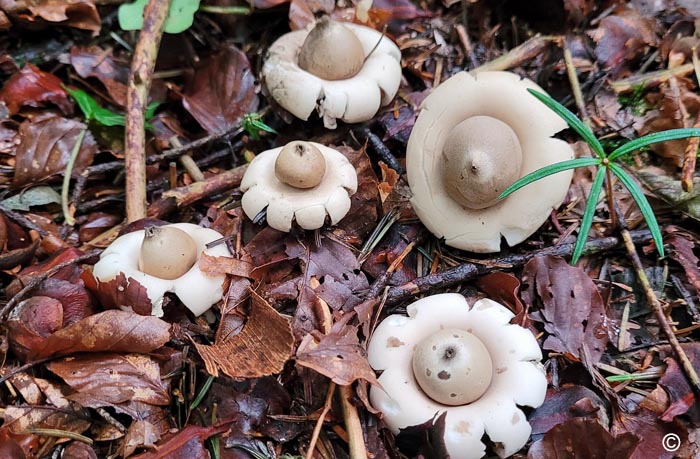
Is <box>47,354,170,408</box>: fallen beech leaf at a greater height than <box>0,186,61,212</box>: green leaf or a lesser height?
lesser

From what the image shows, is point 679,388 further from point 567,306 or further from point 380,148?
point 380,148

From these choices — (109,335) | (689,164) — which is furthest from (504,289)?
(109,335)

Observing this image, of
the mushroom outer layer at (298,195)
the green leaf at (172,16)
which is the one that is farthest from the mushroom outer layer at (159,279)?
the green leaf at (172,16)

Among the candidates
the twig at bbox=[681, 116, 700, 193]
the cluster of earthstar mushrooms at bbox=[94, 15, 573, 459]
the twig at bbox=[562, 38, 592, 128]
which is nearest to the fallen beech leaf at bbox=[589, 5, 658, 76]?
the twig at bbox=[562, 38, 592, 128]

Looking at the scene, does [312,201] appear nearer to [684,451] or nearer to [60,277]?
[60,277]

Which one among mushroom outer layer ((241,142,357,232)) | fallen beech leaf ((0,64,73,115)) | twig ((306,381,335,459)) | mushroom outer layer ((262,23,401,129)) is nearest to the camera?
twig ((306,381,335,459))

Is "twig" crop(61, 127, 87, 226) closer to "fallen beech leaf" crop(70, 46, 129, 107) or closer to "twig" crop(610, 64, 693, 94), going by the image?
"fallen beech leaf" crop(70, 46, 129, 107)

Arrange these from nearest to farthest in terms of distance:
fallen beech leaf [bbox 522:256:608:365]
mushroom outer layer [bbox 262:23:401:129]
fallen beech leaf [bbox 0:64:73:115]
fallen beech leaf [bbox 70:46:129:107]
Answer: fallen beech leaf [bbox 522:256:608:365]
mushroom outer layer [bbox 262:23:401:129]
fallen beech leaf [bbox 0:64:73:115]
fallen beech leaf [bbox 70:46:129:107]
